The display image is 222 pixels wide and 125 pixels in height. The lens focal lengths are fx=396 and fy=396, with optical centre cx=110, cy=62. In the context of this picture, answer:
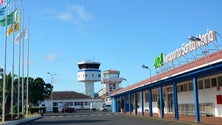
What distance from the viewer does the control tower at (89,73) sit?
12131 cm

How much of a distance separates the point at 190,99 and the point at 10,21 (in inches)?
811

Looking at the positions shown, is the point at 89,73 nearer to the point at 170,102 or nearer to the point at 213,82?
the point at 170,102

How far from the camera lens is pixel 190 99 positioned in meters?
42.7

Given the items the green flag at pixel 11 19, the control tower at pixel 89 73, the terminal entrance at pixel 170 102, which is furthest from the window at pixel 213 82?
the control tower at pixel 89 73

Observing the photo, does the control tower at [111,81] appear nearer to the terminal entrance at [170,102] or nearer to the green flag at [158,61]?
the green flag at [158,61]

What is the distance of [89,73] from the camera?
398 ft

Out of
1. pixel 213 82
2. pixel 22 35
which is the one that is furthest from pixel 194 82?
pixel 22 35

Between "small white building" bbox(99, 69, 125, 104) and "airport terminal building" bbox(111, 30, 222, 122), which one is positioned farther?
"small white building" bbox(99, 69, 125, 104)

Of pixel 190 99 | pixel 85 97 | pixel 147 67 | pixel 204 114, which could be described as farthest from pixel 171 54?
pixel 85 97

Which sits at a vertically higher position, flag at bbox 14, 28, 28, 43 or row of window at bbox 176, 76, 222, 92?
flag at bbox 14, 28, 28, 43

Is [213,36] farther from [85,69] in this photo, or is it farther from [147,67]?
[85,69]

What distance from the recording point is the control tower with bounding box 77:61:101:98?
12131 cm

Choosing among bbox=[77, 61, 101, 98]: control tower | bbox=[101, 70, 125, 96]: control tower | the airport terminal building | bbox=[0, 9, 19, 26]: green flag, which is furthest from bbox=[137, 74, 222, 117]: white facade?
bbox=[101, 70, 125, 96]: control tower

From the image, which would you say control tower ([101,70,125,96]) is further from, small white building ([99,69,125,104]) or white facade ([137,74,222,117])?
white facade ([137,74,222,117])
